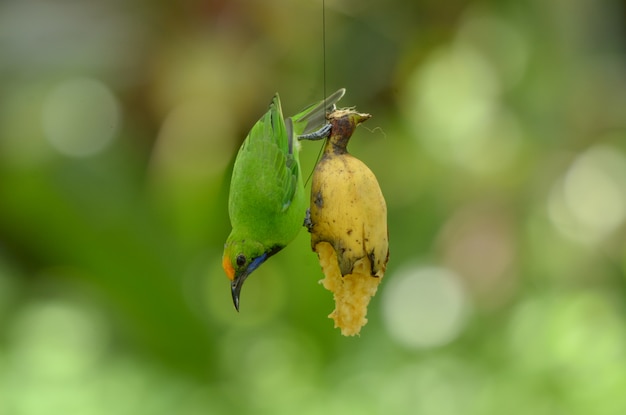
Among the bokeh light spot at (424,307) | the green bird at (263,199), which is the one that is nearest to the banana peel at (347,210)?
the green bird at (263,199)

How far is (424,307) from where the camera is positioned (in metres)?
5.25

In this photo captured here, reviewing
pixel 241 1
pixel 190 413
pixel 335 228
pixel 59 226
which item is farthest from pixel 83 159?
pixel 335 228

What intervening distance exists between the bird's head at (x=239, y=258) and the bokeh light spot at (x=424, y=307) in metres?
2.77

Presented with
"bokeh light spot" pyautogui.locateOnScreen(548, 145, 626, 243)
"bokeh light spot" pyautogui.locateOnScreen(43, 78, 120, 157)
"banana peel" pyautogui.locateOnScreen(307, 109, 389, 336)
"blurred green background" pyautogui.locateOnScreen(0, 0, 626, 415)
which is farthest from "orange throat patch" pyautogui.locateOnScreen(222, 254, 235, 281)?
"bokeh light spot" pyautogui.locateOnScreen(548, 145, 626, 243)

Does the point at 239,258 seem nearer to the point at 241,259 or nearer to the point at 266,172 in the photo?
the point at 241,259

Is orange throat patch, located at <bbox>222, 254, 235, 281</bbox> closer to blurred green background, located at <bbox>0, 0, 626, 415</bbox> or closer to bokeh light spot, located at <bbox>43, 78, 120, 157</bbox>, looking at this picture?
blurred green background, located at <bbox>0, 0, 626, 415</bbox>

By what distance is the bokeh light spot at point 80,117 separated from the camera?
5578 mm

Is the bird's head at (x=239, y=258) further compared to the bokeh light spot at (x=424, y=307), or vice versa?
the bokeh light spot at (x=424, y=307)

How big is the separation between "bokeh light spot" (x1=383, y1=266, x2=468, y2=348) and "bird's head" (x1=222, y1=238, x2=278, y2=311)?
2.77 meters

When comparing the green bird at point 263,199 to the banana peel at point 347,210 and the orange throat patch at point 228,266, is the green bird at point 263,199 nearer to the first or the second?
the orange throat patch at point 228,266

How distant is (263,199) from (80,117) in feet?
12.0

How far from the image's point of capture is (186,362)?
495cm

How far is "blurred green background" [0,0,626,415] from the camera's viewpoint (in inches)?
186

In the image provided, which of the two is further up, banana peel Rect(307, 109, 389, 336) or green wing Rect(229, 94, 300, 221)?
green wing Rect(229, 94, 300, 221)
